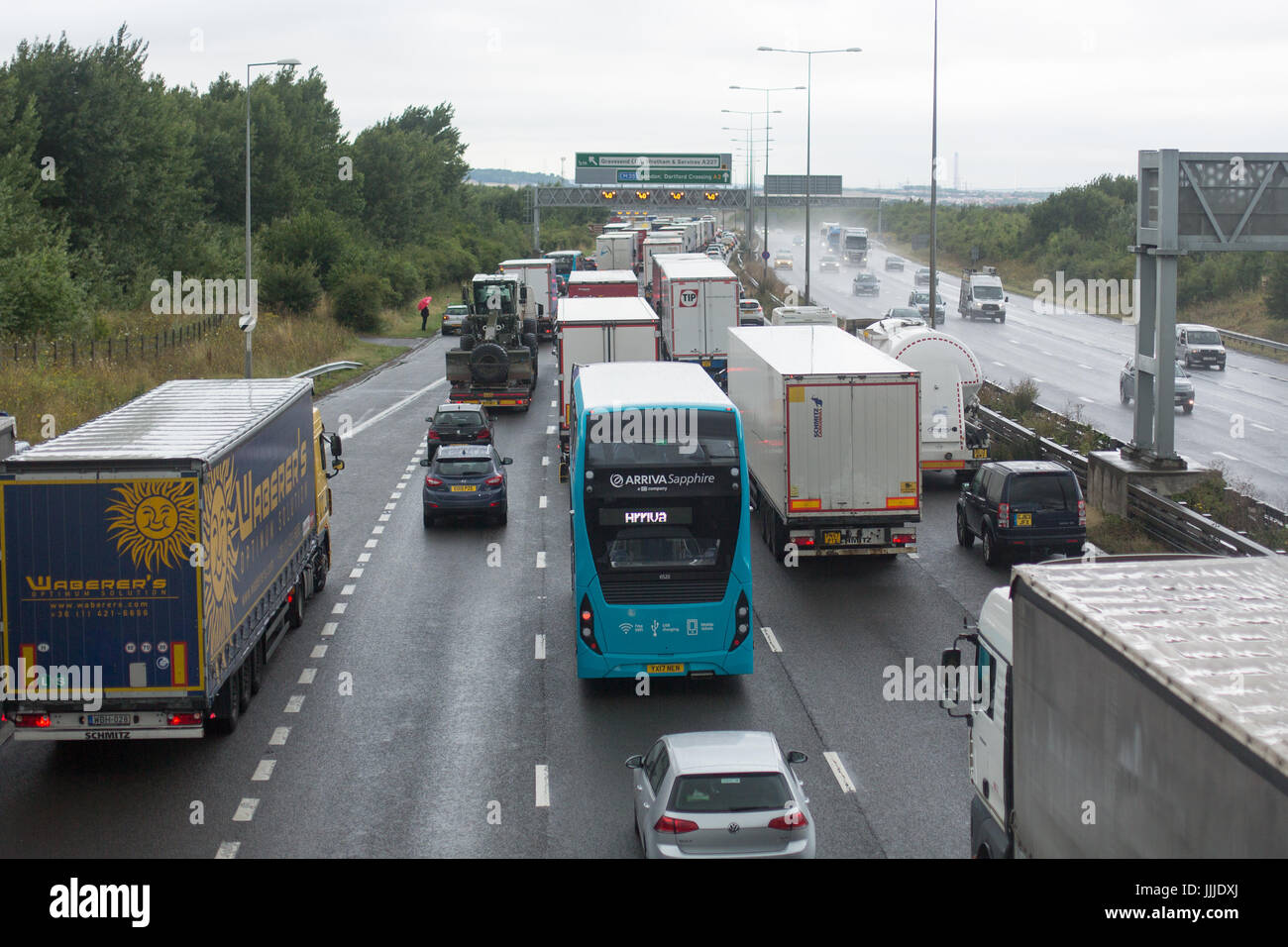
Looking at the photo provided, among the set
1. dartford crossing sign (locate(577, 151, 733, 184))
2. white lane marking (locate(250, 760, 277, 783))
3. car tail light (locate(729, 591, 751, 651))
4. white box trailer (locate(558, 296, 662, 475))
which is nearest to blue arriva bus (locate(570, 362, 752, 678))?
car tail light (locate(729, 591, 751, 651))

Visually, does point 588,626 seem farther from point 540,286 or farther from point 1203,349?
point 540,286

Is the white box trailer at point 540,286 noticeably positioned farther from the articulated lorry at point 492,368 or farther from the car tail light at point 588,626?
the car tail light at point 588,626

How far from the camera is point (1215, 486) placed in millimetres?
24469

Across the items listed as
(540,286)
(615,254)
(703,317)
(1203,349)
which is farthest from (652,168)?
(703,317)

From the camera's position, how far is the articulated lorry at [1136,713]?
6.60 metres

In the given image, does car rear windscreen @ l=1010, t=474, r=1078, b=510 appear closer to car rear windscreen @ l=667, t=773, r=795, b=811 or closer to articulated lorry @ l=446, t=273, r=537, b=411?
car rear windscreen @ l=667, t=773, r=795, b=811

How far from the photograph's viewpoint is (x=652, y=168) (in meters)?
113

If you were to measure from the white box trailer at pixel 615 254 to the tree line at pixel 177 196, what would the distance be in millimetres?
11023

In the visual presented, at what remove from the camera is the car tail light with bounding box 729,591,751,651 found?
17.4 meters

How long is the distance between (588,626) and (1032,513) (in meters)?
9.55

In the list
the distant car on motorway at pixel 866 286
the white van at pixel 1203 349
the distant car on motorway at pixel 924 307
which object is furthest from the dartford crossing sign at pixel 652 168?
the white van at pixel 1203 349

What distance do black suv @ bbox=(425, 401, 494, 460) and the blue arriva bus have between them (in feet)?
54.8

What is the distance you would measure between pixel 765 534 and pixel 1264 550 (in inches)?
343
